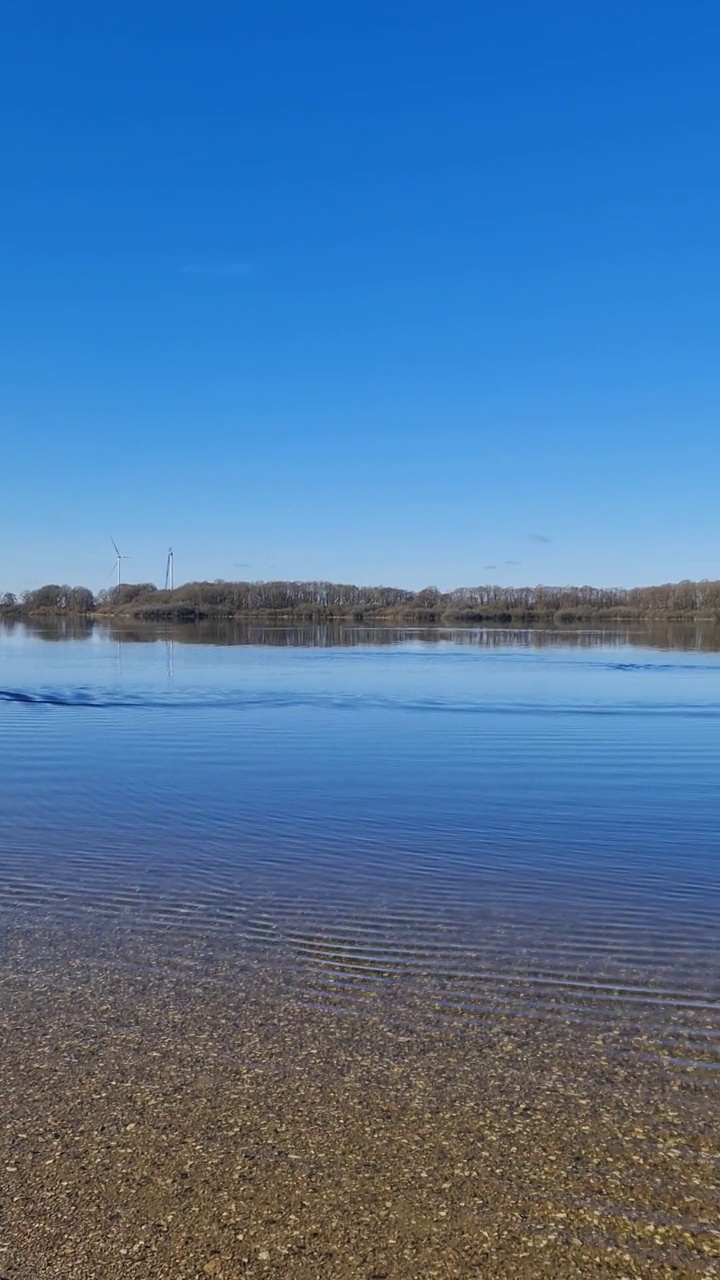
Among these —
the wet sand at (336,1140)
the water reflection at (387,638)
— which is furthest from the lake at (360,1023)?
the water reflection at (387,638)

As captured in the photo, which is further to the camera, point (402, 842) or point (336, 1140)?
point (402, 842)

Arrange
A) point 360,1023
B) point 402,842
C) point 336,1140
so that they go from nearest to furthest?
point 336,1140
point 360,1023
point 402,842

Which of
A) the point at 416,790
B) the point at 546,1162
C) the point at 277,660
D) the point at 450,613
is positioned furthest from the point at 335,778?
the point at 450,613

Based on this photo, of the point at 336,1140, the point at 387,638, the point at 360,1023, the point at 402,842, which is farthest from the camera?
the point at 387,638

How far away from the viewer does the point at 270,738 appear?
22969 millimetres

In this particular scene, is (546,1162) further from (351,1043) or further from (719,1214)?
(351,1043)

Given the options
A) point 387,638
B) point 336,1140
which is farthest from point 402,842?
point 387,638

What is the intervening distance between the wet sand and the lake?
17mm

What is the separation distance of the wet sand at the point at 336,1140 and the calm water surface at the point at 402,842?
67 centimetres

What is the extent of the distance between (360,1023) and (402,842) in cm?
564

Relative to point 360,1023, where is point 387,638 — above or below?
above

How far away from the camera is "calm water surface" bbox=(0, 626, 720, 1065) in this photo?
8062 millimetres

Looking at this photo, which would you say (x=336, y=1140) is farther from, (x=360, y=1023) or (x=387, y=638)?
(x=387, y=638)

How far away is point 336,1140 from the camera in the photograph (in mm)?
5281
